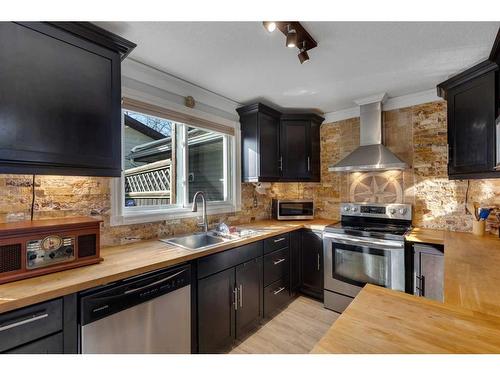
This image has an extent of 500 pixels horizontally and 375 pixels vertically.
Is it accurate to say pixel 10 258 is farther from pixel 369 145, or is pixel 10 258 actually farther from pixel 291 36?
pixel 369 145

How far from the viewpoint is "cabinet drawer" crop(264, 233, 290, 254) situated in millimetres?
2357

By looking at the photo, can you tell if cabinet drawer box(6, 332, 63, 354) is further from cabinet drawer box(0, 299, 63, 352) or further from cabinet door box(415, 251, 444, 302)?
cabinet door box(415, 251, 444, 302)

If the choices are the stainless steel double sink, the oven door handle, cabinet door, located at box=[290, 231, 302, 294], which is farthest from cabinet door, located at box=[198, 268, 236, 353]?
the oven door handle

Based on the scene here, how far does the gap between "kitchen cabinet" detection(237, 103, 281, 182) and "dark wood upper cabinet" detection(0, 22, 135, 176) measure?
1544 millimetres

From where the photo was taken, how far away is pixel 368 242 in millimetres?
2336

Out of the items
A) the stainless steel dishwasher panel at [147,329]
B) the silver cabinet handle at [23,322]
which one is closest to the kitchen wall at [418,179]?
the stainless steel dishwasher panel at [147,329]

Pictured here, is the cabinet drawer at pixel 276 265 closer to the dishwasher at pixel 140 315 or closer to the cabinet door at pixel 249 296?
the cabinet door at pixel 249 296

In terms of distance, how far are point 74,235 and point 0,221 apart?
487mm

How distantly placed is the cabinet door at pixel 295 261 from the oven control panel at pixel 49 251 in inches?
82.2

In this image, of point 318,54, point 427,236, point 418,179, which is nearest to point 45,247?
point 318,54

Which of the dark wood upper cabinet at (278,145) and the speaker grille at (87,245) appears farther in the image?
the dark wood upper cabinet at (278,145)

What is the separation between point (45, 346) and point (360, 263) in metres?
2.46

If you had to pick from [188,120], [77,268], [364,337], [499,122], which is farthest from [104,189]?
[499,122]

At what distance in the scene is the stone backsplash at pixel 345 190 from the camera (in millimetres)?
1529
